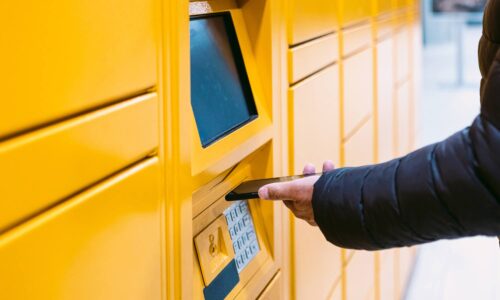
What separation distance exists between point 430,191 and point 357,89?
1451mm

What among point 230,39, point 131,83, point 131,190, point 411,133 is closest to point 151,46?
point 131,83

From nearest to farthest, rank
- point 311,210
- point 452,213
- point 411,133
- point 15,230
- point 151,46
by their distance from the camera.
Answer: point 15,230 < point 151,46 < point 452,213 < point 311,210 < point 411,133

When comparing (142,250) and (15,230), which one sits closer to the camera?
(15,230)

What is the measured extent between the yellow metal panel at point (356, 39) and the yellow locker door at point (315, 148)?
0.17 meters

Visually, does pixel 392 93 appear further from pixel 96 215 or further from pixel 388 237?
pixel 96 215

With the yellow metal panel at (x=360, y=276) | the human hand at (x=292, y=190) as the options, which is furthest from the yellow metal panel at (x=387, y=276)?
the human hand at (x=292, y=190)

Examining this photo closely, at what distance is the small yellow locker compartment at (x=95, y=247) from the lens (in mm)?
712

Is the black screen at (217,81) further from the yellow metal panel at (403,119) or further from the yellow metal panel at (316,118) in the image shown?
the yellow metal panel at (403,119)

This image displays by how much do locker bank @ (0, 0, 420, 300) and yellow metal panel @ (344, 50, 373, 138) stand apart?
0.56 feet

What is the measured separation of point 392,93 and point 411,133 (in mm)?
1044

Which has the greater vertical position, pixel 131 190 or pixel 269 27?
pixel 269 27

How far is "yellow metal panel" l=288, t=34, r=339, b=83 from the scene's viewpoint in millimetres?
1672

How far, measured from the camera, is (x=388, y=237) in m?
1.19

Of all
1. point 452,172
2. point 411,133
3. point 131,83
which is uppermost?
point 131,83
